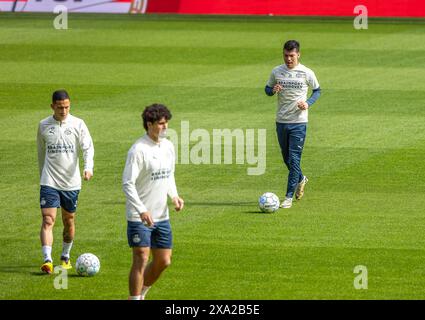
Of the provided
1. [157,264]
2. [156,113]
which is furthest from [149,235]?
[156,113]

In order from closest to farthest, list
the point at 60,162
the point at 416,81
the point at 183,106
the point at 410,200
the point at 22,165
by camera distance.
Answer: the point at 60,162, the point at 410,200, the point at 22,165, the point at 183,106, the point at 416,81

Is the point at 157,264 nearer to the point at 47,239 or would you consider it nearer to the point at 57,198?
the point at 47,239

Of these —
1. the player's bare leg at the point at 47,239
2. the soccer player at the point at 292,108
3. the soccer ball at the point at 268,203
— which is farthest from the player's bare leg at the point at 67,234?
the soccer player at the point at 292,108

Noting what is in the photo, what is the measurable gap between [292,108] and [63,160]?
480 centimetres

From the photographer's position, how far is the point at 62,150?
46.3 ft

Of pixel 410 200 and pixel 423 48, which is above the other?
pixel 423 48

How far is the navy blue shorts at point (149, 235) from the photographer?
1185 centimetres

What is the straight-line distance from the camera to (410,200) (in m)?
17.8

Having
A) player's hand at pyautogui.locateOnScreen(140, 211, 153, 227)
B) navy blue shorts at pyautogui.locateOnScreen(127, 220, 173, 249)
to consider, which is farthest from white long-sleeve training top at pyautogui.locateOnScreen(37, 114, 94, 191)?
player's hand at pyautogui.locateOnScreen(140, 211, 153, 227)
